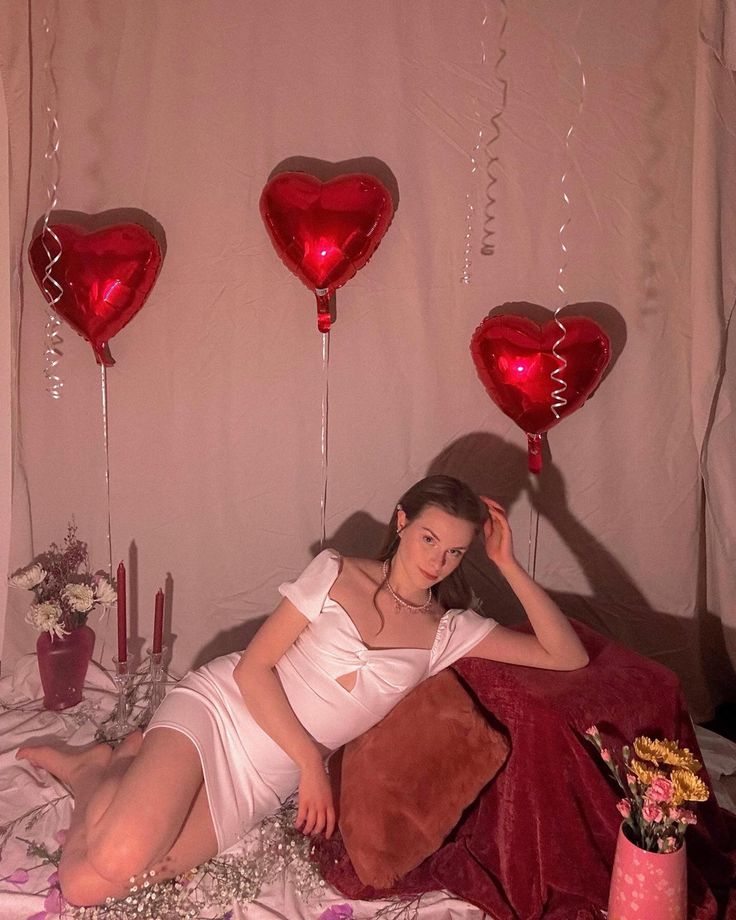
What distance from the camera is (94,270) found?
250cm

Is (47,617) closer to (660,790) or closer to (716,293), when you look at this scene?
(660,790)

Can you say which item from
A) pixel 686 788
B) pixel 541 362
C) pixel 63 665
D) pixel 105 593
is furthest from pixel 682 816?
pixel 63 665

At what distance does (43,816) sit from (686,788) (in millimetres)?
1693

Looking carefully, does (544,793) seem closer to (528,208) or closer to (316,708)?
(316,708)

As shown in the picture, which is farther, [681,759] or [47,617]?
[47,617]

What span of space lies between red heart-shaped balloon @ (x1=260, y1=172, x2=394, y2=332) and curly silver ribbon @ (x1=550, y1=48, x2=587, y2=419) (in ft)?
2.07

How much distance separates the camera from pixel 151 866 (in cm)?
196

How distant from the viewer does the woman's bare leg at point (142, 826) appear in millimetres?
1905

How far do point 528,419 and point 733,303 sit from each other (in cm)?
81

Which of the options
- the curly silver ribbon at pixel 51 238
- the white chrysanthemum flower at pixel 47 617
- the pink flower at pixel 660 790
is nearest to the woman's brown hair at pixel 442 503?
the pink flower at pixel 660 790

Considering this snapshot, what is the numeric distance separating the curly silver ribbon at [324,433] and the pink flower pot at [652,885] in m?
1.45

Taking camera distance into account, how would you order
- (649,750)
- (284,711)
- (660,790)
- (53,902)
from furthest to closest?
(284,711) → (53,902) → (649,750) → (660,790)

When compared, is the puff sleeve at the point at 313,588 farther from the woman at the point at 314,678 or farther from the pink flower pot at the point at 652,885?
the pink flower pot at the point at 652,885

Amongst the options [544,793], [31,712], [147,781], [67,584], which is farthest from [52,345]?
[544,793]
